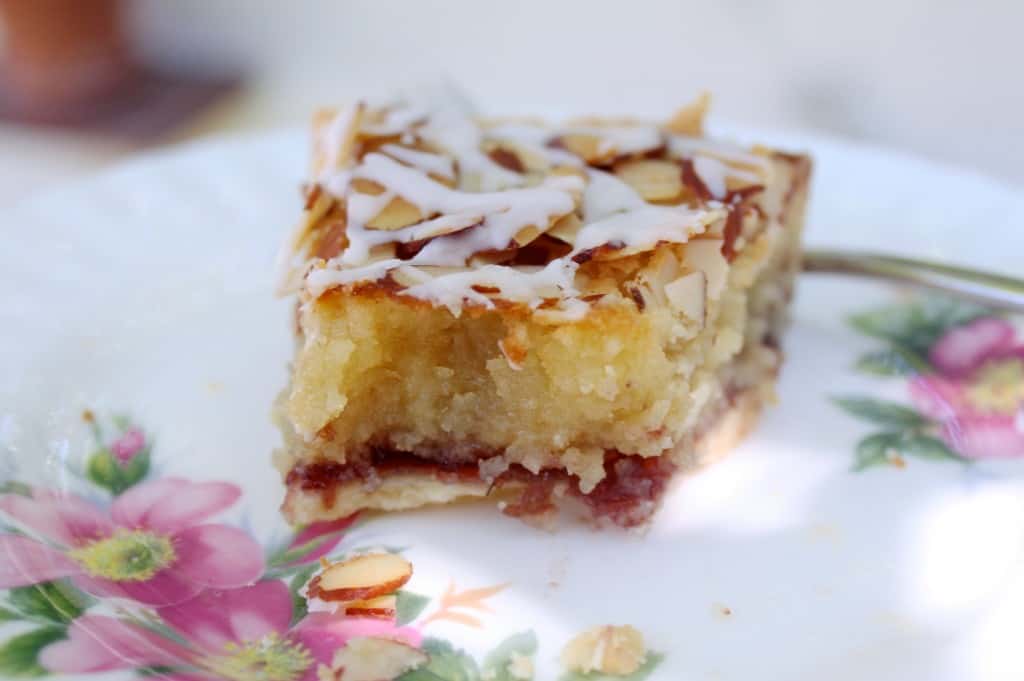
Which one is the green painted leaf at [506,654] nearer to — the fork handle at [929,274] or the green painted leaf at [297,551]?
the green painted leaf at [297,551]

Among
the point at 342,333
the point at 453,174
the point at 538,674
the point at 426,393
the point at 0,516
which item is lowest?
the point at 538,674

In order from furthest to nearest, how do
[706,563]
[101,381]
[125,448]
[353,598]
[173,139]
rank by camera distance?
[173,139] < [101,381] < [125,448] < [706,563] < [353,598]

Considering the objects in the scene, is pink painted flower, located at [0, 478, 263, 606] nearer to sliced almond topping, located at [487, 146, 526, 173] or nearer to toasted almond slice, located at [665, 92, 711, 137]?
sliced almond topping, located at [487, 146, 526, 173]

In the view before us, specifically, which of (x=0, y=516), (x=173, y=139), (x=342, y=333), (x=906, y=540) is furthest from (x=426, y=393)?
(x=173, y=139)

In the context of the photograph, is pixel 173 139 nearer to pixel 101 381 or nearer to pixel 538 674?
pixel 101 381

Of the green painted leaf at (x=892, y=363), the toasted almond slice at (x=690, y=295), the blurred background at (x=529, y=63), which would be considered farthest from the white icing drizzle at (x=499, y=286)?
the blurred background at (x=529, y=63)

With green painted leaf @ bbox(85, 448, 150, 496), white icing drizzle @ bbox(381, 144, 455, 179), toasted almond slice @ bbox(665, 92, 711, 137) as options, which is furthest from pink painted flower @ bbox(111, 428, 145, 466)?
toasted almond slice @ bbox(665, 92, 711, 137)

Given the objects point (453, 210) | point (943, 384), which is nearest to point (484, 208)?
point (453, 210)

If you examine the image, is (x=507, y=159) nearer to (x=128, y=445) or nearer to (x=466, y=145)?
(x=466, y=145)
